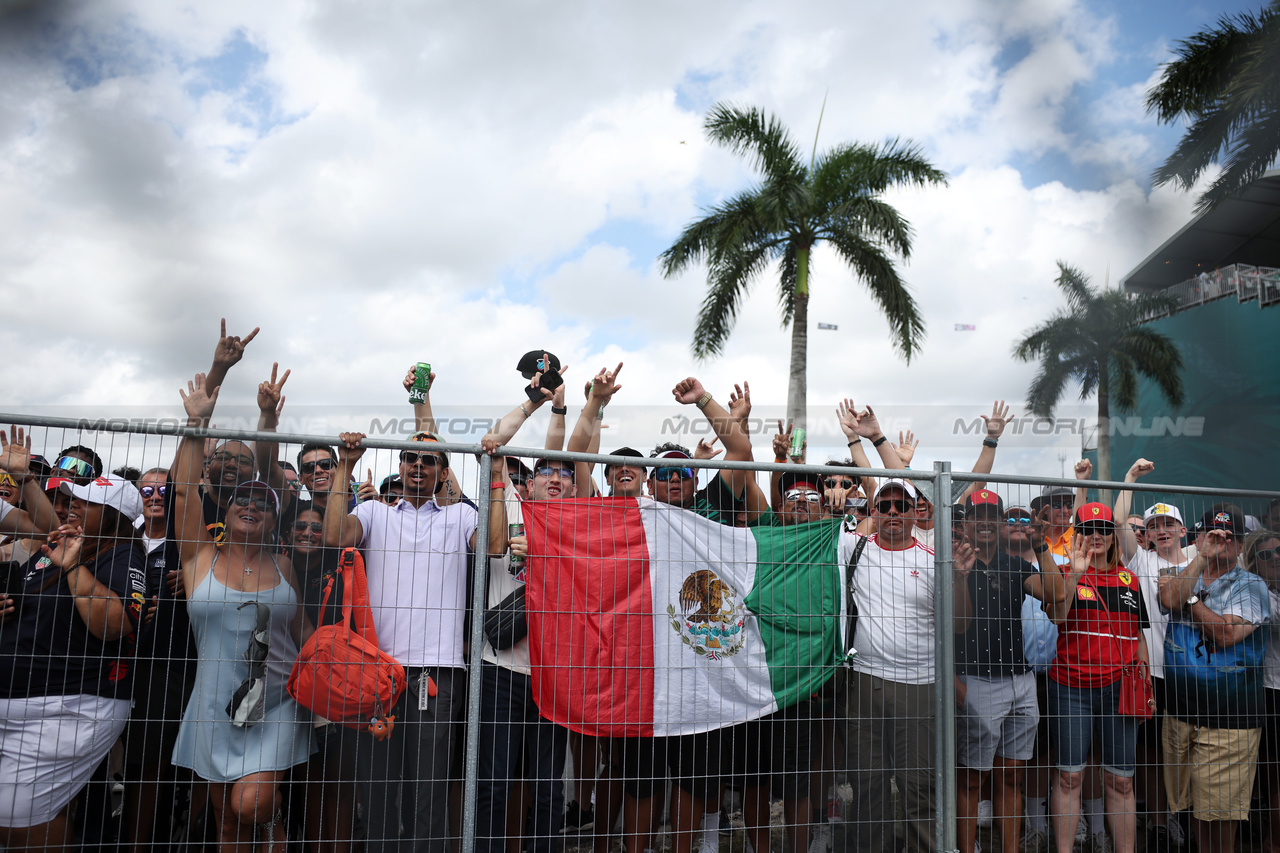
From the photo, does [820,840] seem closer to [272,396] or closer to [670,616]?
[670,616]

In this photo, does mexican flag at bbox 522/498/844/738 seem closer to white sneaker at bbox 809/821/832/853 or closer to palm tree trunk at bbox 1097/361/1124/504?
white sneaker at bbox 809/821/832/853

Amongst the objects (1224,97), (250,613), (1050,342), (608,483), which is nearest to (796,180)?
(1224,97)

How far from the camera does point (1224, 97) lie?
17.4m

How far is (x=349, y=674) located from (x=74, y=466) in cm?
176

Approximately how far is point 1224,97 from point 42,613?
22.1 meters

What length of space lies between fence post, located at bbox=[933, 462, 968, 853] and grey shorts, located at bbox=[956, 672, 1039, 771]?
21 centimetres

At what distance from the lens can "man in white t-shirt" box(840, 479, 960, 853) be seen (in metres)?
4.09

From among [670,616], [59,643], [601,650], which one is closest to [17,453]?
[59,643]

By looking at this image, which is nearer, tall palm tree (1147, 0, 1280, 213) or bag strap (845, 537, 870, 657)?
bag strap (845, 537, 870, 657)

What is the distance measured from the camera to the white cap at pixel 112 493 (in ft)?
12.3

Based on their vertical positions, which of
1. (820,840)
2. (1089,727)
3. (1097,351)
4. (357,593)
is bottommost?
(820,840)

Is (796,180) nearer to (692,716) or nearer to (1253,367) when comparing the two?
(692,716)

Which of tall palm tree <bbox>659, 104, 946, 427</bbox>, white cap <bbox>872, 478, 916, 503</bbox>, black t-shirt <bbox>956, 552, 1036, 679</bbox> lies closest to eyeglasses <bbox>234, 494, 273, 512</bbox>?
white cap <bbox>872, 478, 916, 503</bbox>

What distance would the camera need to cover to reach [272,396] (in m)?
4.18
